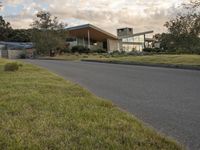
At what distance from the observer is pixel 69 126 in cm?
606

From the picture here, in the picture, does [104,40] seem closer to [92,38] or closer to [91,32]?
[92,38]

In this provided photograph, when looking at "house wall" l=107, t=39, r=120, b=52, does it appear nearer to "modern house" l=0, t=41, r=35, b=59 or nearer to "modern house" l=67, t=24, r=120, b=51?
"modern house" l=67, t=24, r=120, b=51

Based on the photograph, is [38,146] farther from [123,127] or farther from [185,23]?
[185,23]

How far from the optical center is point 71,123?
6.27 meters

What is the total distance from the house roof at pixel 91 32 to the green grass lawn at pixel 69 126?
2593 inches

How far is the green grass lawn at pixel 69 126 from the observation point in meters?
5.09

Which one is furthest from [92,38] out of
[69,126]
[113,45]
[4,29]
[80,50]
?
[69,126]

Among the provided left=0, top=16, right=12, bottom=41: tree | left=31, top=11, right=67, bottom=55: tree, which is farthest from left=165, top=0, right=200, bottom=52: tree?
left=0, top=16, right=12, bottom=41: tree

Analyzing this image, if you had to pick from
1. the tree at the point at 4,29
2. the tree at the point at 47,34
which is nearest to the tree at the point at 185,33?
the tree at the point at 47,34

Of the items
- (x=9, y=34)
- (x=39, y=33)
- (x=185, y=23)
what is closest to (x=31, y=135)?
(x=185, y=23)

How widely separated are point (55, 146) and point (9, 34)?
4365 inches

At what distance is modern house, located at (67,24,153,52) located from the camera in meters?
78.7

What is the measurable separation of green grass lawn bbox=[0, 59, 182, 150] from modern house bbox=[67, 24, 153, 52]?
6751cm

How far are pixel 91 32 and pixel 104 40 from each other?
10.0 metres
